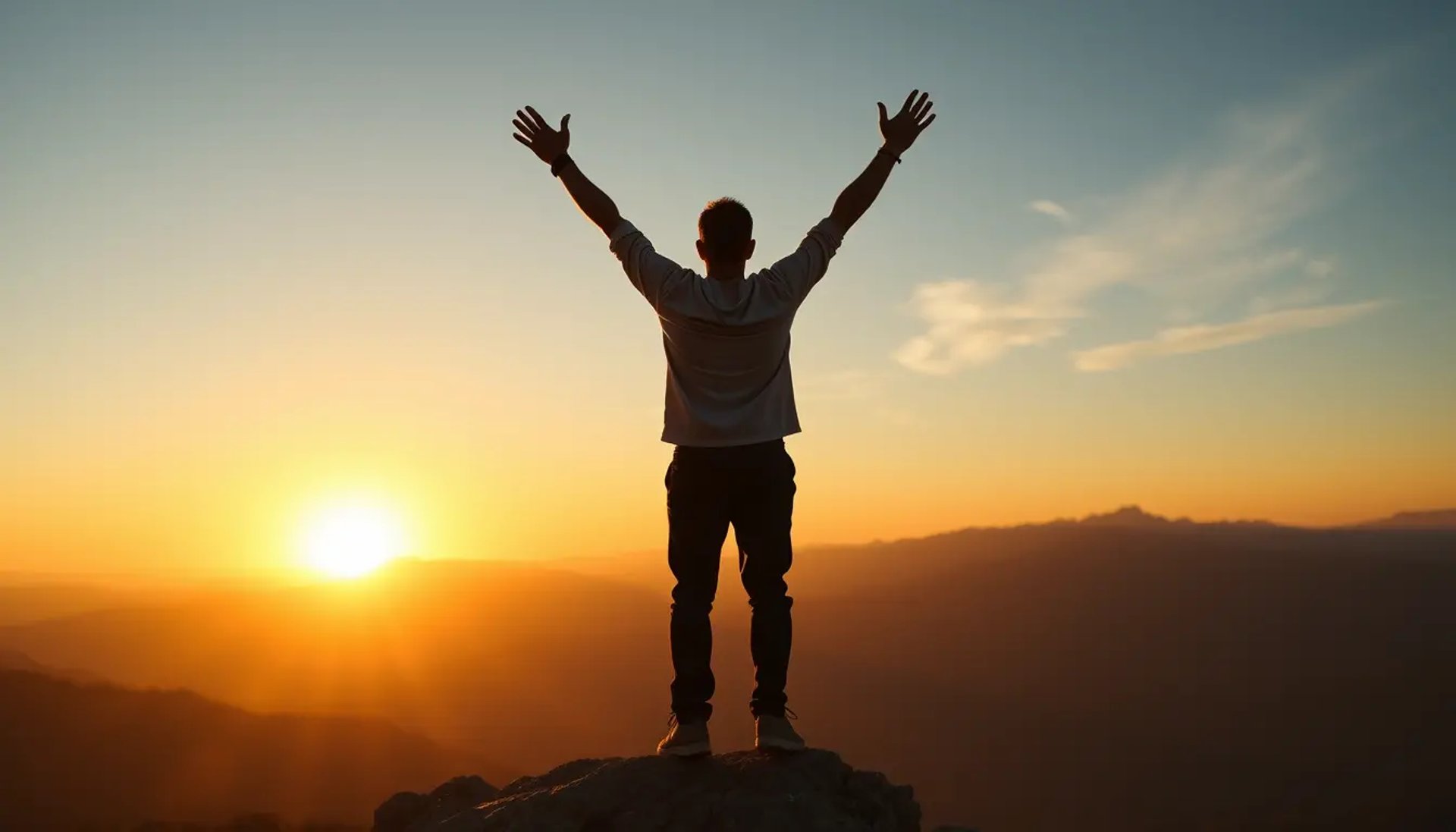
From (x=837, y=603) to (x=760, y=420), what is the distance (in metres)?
147

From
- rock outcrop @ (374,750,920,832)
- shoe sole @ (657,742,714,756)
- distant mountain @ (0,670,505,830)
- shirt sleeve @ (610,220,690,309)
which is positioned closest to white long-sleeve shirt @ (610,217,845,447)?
shirt sleeve @ (610,220,690,309)

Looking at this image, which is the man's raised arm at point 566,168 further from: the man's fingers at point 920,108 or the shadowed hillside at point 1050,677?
the shadowed hillside at point 1050,677

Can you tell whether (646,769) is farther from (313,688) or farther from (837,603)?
(837,603)

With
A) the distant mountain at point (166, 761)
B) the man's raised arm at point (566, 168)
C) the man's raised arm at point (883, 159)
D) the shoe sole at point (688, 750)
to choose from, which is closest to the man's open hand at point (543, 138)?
the man's raised arm at point (566, 168)

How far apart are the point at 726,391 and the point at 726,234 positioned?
0.73 metres

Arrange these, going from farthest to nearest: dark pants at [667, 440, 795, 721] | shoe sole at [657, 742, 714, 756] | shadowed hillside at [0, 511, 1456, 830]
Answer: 1. shadowed hillside at [0, 511, 1456, 830]
2. shoe sole at [657, 742, 714, 756]
3. dark pants at [667, 440, 795, 721]

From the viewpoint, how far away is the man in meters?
4.11

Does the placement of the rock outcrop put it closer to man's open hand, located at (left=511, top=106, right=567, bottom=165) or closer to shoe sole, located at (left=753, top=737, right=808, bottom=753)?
shoe sole, located at (left=753, top=737, right=808, bottom=753)

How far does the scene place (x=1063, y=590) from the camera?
136m

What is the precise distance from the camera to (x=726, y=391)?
166 inches

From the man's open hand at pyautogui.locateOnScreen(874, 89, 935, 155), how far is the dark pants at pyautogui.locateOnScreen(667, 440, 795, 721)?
65.0 inches

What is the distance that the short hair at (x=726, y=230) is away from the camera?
4.15 meters

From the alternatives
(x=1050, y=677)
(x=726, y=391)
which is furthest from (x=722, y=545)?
(x=1050, y=677)

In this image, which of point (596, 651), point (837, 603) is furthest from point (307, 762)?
point (837, 603)
